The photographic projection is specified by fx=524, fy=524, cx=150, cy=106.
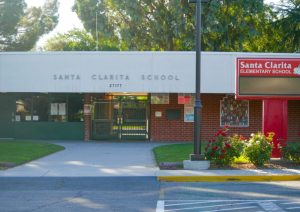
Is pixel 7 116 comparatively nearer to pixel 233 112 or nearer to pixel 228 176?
pixel 233 112

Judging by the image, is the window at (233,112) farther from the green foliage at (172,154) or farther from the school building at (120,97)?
the green foliage at (172,154)

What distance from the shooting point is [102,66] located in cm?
2409

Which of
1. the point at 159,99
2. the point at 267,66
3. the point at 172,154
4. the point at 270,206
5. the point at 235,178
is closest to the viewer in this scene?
the point at 270,206

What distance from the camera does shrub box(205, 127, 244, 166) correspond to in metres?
15.0

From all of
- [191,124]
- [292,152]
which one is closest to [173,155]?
[292,152]

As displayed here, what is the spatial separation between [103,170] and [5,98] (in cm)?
1292

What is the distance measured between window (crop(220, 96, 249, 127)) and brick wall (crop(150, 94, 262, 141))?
20 cm

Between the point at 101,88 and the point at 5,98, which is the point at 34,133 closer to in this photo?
the point at 5,98

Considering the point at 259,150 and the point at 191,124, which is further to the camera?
the point at 191,124

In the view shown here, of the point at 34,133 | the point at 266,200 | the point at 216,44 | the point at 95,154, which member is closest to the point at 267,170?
the point at 266,200

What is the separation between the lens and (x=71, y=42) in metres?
68.3

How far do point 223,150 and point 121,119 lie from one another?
11555 mm

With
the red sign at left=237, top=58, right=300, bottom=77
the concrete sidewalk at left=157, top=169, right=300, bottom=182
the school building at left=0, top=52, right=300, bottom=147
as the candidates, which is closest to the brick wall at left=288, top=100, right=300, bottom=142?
the school building at left=0, top=52, right=300, bottom=147

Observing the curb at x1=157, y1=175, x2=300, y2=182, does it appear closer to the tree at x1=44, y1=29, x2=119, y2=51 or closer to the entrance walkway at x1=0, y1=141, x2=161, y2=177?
the entrance walkway at x1=0, y1=141, x2=161, y2=177
